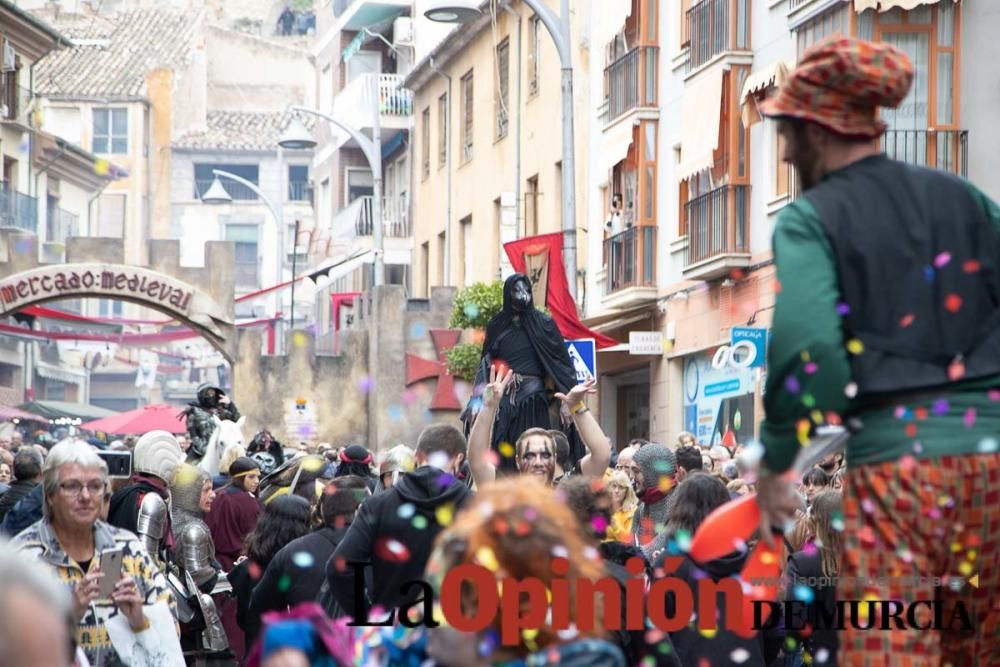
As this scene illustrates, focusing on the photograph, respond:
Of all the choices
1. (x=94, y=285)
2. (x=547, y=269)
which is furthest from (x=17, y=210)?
(x=547, y=269)

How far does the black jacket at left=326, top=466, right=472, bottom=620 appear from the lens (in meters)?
8.03

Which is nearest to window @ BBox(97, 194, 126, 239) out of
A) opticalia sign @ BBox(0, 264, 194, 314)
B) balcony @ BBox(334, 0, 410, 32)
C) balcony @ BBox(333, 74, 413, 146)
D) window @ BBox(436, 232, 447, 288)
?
balcony @ BBox(334, 0, 410, 32)

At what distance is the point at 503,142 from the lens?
42.5 meters

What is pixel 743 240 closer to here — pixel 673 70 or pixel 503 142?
pixel 673 70

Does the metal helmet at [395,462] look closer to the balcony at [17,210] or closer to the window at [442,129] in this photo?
the window at [442,129]

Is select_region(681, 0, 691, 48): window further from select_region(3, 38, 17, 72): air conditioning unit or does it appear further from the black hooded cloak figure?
select_region(3, 38, 17, 72): air conditioning unit

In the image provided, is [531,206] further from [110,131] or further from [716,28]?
[110,131]

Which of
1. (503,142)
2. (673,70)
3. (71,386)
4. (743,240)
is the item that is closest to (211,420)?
(743,240)

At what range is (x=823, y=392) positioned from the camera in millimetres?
4945

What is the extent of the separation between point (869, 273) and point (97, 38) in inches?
3377

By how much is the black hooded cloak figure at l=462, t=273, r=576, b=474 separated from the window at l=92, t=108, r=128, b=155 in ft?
258

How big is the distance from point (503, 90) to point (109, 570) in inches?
1402

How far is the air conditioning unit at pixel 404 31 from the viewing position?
52.2 meters

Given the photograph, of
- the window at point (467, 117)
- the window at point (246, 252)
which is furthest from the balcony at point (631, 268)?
the window at point (246, 252)
